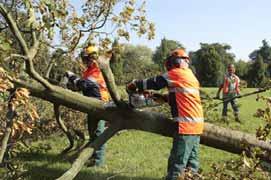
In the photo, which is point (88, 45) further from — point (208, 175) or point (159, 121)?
point (208, 175)

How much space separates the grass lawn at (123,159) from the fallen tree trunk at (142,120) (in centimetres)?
59

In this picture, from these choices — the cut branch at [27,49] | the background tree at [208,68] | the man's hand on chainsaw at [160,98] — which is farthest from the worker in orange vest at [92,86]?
the background tree at [208,68]

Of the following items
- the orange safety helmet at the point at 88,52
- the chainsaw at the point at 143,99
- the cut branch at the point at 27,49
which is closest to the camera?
the cut branch at the point at 27,49

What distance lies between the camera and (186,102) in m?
5.58

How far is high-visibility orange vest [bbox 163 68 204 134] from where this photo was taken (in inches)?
217

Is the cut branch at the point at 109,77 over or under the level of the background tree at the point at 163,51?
under

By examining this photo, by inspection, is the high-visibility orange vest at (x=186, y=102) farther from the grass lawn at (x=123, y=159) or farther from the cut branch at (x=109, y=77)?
the cut branch at (x=109, y=77)

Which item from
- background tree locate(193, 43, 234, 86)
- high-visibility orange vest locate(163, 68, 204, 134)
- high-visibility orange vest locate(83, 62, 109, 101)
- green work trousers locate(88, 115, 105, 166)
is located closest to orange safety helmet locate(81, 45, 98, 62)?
high-visibility orange vest locate(83, 62, 109, 101)

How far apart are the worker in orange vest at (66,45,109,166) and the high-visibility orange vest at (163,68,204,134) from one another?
208 cm

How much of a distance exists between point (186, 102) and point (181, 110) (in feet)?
0.37

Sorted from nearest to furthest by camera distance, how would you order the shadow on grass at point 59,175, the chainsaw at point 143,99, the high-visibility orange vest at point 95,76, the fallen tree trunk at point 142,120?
the fallen tree trunk at point 142,120 < the chainsaw at point 143,99 < the shadow on grass at point 59,175 < the high-visibility orange vest at point 95,76

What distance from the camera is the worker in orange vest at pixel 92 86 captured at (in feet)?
24.7

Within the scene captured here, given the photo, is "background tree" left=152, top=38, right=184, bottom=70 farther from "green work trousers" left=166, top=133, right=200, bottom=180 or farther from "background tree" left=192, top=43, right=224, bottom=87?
"background tree" left=192, top=43, right=224, bottom=87

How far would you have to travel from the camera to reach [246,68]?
6581cm
